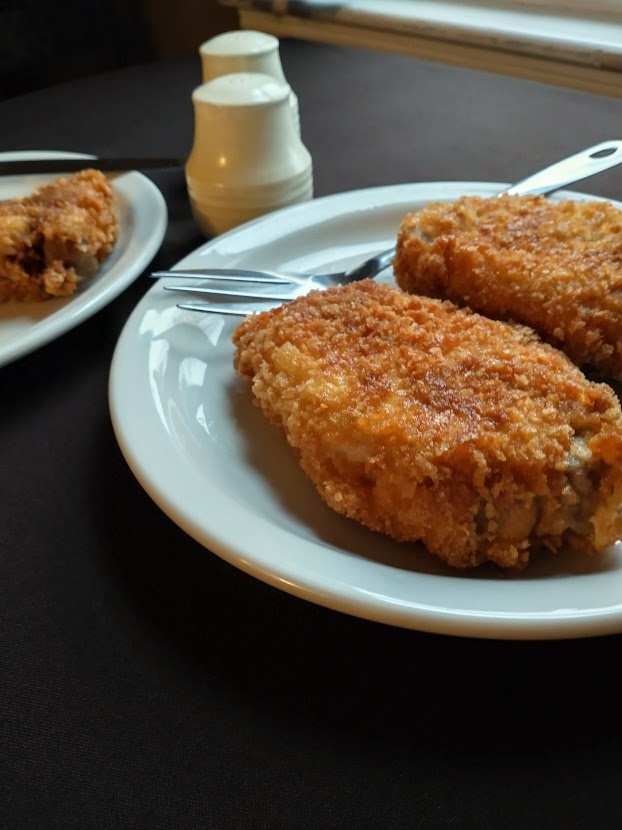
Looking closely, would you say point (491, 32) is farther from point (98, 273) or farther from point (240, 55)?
point (98, 273)

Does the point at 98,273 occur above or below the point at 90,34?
below

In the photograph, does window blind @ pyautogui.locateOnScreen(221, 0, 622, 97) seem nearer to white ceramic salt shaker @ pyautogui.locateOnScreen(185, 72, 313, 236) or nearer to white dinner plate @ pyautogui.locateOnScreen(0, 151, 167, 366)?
white ceramic salt shaker @ pyautogui.locateOnScreen(185, 72, 313, 236)

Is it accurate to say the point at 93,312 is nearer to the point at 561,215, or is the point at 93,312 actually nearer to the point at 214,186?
the point at 214,186

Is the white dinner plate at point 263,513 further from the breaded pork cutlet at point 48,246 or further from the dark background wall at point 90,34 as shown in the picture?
the dark background wall at point 90,34

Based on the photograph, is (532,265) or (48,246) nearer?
(532,265)

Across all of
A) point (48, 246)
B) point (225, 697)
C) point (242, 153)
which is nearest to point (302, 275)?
point (242, 153)
